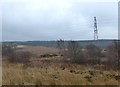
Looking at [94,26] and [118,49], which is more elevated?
[94,26]

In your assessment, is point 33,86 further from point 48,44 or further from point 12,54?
point 48,44

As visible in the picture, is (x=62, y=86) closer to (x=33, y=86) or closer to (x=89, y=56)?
(x=33, y=86)

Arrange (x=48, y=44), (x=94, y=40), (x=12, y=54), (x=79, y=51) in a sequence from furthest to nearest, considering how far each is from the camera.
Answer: (x=48, y=44), (x=94, y=40), (x=79, y=51), (x=12, y=54)

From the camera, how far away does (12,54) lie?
28.2 meters

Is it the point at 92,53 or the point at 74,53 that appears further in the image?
the point at 92,53

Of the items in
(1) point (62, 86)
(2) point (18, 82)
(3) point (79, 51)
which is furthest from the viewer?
(3) point (79, 51)

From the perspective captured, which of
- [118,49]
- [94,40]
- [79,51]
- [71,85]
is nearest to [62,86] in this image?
[71,85]

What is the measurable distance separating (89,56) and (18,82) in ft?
72.6

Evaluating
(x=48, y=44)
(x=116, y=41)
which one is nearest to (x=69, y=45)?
(x=116, y=41)

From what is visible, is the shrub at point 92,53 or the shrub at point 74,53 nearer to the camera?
the shrub at point 74,53

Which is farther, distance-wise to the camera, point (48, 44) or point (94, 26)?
point (48, 44)

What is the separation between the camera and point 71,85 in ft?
30.7

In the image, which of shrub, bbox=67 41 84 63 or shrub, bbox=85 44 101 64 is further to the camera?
shrub, bbox=85 44 101 64

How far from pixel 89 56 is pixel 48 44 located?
39.1m
